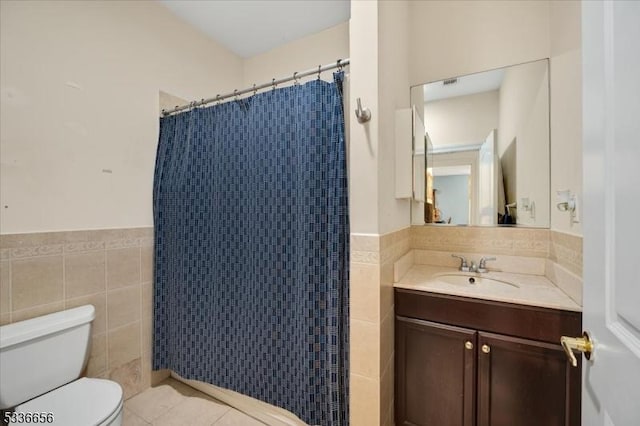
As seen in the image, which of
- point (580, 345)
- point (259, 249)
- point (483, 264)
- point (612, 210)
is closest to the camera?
point (612, 210)

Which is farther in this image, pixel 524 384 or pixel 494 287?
pixel 494 287

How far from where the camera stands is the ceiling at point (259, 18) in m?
1.87

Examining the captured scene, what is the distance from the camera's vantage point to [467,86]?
1753 mm

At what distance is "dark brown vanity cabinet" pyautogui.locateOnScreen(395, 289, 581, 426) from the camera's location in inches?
42.5

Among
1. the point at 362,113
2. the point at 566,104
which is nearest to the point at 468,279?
the point at 566,104

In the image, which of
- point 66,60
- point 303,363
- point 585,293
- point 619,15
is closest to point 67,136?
point 66,60

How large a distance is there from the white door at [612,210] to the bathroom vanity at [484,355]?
1.68 ft

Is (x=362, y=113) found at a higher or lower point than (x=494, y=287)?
higher

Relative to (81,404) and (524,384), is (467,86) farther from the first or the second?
(81,404)

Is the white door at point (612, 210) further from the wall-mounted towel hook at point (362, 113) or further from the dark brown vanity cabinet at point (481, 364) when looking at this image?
the wall-mounted towel hook at point (362, 113)

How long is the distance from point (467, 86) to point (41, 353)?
278 cm

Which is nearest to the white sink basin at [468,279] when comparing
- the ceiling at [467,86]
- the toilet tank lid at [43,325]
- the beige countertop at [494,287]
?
the beige countertop at [494,287]

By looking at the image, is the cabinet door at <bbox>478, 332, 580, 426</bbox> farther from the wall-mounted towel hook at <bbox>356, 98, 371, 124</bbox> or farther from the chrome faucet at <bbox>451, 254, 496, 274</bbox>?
the wall-mounted towel hook at <bbox>356, 98, 371, 124</bbox>

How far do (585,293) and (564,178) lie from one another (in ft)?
3.09
